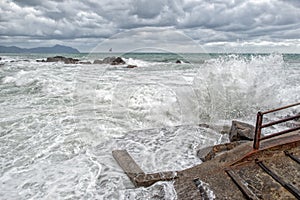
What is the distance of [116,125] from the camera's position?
697cm

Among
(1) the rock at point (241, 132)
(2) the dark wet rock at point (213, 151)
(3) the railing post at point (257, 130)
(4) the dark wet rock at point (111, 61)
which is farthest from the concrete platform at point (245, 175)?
(4) the dark wet rock at point (111, 61)

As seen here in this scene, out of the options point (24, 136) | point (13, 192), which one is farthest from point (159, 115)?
point (13, 192)

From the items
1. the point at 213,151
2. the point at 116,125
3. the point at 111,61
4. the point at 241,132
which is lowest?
the point at 116,125

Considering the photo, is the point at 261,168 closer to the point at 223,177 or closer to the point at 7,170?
the point at 223,177

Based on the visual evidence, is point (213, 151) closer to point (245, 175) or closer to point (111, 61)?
point (245, 175)

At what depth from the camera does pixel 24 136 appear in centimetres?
606

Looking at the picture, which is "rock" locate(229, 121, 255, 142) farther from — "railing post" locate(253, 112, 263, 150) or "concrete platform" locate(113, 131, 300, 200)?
"railing post" locate(253, 112, 263, 150)

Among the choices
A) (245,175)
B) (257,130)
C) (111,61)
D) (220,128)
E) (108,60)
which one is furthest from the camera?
(108,60)

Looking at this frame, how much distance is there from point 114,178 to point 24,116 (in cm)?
461

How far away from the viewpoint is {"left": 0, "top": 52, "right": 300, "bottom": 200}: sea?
4.04m

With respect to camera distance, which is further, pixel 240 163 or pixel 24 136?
pixel 24 136

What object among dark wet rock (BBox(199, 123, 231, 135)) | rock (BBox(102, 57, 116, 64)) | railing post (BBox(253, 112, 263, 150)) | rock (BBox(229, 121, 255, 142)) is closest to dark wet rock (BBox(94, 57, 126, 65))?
rock (BBox(102, 57, 116, 64))

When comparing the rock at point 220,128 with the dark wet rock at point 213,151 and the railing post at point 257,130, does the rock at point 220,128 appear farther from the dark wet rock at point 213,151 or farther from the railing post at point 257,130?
the railing post at point 257,130

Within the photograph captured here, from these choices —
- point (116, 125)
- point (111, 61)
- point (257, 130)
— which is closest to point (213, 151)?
point (257, 130)
